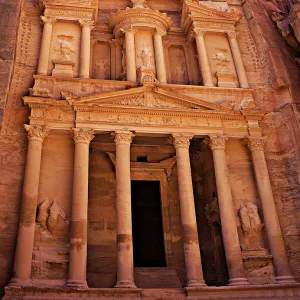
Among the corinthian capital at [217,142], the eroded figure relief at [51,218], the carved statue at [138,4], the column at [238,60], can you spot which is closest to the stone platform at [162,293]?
the eroded figure relief at [51,218]

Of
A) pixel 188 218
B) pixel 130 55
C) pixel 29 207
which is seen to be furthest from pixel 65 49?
pixel 188 218

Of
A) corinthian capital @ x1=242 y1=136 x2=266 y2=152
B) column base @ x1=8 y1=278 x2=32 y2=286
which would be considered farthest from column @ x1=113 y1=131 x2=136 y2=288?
corinthian capital @ x1=242 y1=136 x2=266 y2=152

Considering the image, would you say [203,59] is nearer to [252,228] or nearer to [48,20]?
[48,20]

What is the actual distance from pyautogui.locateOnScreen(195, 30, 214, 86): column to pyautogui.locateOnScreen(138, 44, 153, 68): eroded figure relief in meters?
2.14

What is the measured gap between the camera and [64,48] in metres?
14.5

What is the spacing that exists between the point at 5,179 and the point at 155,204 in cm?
572

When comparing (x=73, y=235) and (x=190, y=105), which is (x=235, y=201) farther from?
(x=73, y=235)

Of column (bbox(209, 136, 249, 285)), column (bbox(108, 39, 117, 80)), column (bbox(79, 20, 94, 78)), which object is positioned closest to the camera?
column (bbox(209, 136, 249, 285))

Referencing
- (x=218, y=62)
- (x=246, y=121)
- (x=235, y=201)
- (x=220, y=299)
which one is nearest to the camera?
(x=220, y=299)

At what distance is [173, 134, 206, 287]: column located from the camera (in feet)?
36.4

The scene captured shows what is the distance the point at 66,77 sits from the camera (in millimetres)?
13547

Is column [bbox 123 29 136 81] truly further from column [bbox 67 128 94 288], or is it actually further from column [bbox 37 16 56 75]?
column [bbox 67 128 94 288]

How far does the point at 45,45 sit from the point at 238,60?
26.6 feet

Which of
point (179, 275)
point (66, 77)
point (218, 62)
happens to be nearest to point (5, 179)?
point (66, 77)
